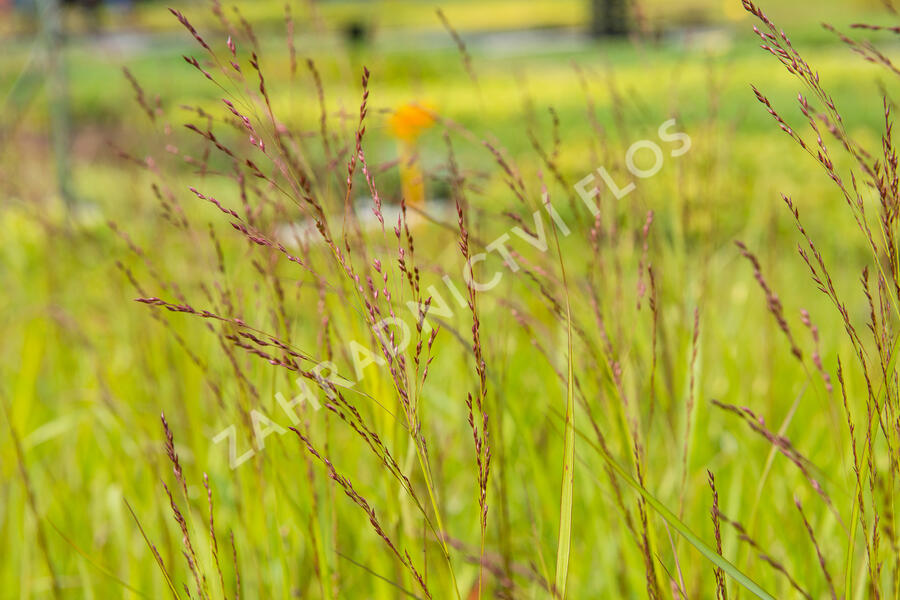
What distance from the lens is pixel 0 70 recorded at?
15.1 ft

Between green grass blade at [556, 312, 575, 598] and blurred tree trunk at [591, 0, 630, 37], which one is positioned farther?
blurred tree trunk at [591, 0, 630, 37]

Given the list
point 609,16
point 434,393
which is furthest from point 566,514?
point 609,16

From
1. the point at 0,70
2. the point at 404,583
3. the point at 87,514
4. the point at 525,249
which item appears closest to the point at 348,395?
the point at 404,583

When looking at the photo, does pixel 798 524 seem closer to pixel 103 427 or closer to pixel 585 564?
pixel 585 564

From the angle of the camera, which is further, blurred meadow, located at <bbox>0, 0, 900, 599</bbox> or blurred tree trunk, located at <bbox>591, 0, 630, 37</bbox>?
blurred tree trunk, located at <bbox>591, 0, 630, 37</bbox>

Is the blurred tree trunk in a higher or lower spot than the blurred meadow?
higher

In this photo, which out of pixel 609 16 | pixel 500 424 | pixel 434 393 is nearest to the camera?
pixel 500 424

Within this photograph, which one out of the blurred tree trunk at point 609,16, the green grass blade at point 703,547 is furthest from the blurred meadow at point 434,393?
the blurred tree trunk at point 609,16

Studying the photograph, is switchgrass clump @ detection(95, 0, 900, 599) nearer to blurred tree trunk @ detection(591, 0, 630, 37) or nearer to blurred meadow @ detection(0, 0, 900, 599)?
blurred meadow @ detection(0, 0, 900, 599)

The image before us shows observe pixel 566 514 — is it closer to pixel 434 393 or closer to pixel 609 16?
pixel 434 393

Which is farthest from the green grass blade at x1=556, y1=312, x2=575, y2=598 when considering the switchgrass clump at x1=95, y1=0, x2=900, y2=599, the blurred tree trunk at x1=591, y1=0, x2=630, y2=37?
the blurred tree trunk at x1=591, y1=0, x2=630, y2=37

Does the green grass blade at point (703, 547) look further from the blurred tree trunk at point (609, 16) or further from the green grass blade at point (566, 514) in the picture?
the blurred tree trunk at point (609, 16)

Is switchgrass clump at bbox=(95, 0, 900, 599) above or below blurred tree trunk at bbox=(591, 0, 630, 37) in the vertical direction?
below

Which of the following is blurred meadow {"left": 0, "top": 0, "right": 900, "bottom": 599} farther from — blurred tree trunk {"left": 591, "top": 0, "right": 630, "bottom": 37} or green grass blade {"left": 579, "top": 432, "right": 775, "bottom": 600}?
blurred tree trunk {"left": 591, "top": 0, "right": 630, "bottom": 37}
